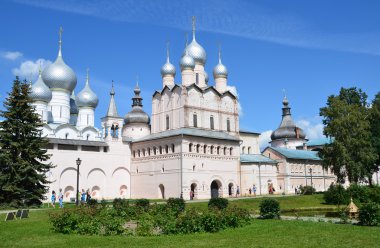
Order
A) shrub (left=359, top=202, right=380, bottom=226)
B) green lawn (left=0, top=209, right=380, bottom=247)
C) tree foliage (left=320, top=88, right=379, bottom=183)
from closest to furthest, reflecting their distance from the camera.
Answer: green lawn (left=0, top=209, right=380, bottom=247)
shrub (left=359, top=202, right=380, bottom=226)
tree foliage (left=320, top=88, right=379, bottom=183)

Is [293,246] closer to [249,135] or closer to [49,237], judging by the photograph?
[49,237]

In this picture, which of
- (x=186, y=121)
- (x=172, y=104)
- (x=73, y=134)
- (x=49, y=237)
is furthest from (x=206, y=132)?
(x=49, y=237)

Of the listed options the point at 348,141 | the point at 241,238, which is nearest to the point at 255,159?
the point at 348,141

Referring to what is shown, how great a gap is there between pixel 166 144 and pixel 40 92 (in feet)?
47.3

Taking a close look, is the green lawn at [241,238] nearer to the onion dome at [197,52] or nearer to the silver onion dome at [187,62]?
the silver onion dome at [187,62]

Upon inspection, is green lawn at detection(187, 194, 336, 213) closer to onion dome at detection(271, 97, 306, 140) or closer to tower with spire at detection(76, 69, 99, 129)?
tower with spire at detection(76, 69, 99, 129)

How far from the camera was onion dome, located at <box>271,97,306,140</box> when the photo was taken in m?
62.2

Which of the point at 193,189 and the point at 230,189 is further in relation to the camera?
the point at 230,189

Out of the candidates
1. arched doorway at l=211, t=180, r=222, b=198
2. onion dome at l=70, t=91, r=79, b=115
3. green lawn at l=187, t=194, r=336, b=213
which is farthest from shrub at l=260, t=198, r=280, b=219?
onion dome at l=70, t=91, r=79, b=115

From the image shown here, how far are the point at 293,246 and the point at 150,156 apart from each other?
106 ft

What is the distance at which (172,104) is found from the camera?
43625mm

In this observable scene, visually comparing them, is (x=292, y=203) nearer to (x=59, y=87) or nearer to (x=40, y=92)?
(x=40, y=92)

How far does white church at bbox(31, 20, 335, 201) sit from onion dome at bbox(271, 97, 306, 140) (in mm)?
12076

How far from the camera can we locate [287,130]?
62.6 m
